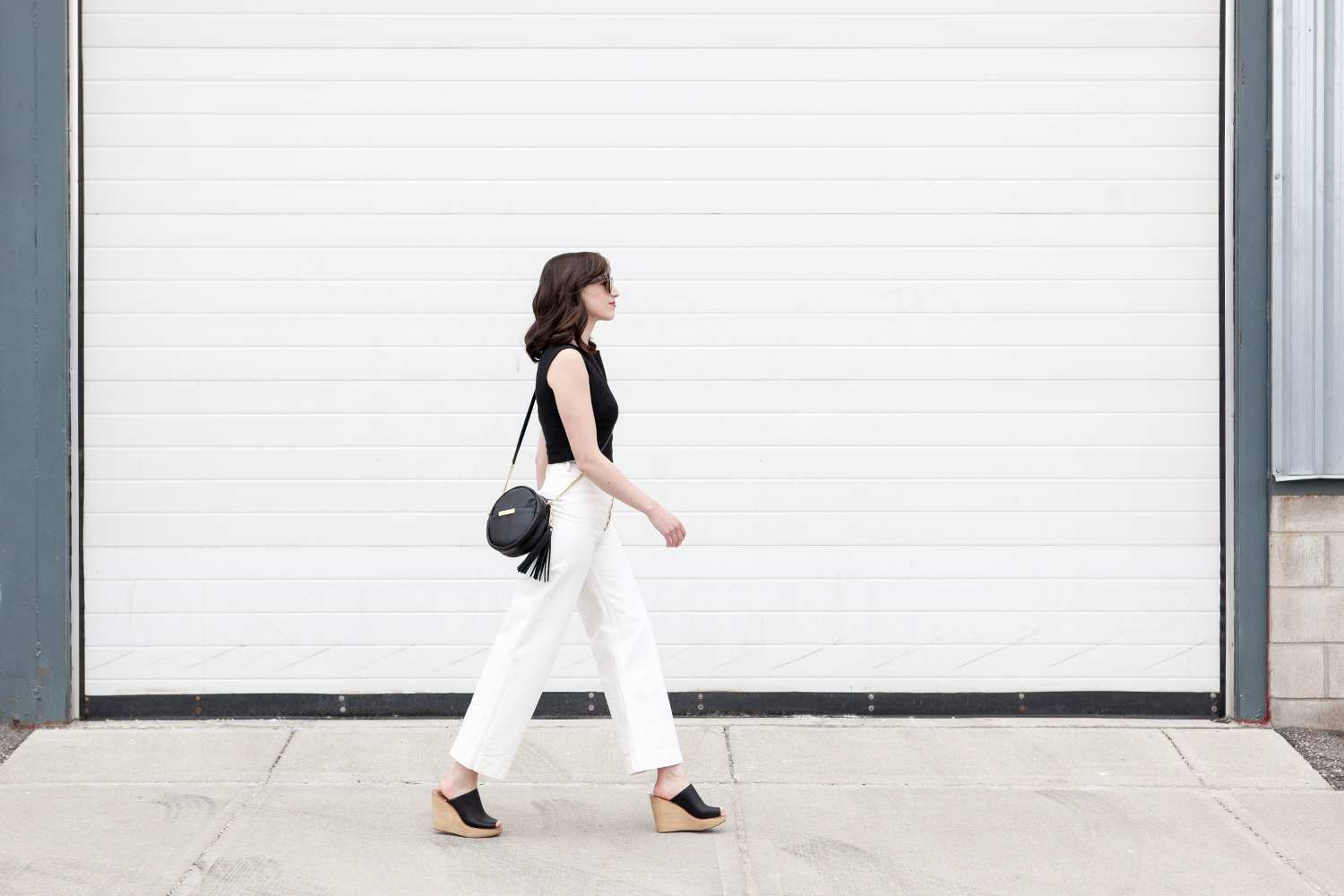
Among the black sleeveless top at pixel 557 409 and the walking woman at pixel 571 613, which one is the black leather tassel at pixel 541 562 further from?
the black sleeveless top at pixel 557 409

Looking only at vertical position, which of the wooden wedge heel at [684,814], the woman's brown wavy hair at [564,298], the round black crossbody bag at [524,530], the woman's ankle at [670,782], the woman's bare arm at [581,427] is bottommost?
the wooden wedge heel at [684,814]

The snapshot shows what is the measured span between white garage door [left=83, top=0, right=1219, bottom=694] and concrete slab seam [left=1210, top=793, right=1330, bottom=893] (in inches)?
36.7

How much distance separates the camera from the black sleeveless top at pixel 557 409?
12.1ft

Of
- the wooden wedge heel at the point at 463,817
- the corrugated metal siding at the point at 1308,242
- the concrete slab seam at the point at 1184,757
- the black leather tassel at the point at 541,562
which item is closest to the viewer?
the black leather tassel at the point at 541,562

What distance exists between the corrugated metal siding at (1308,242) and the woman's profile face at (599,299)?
286 cm

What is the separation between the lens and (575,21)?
5020mm

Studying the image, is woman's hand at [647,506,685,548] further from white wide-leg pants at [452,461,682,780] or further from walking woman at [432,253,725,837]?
white wide-leg pants at [452,461,682,780]

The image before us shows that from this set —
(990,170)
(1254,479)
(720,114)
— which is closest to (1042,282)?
(990,170)

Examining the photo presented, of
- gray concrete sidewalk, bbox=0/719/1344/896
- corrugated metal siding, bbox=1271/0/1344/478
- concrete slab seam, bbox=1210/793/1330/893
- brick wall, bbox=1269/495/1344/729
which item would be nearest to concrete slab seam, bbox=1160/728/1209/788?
gray concrete sidewalk, bbox=0/719/1344/896

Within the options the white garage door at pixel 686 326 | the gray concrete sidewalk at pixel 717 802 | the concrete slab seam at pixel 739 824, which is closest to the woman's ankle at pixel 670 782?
the gray concrete sidewalk at pixel 717 802

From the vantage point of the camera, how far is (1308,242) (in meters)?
4.89

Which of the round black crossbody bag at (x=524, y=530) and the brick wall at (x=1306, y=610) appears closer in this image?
the round black crossbody bag at (x=524, y=530)

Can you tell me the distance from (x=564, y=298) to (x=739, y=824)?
5.89 ft

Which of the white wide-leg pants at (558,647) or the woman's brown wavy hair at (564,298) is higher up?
the woman's brown wavy hair at (564,298)
